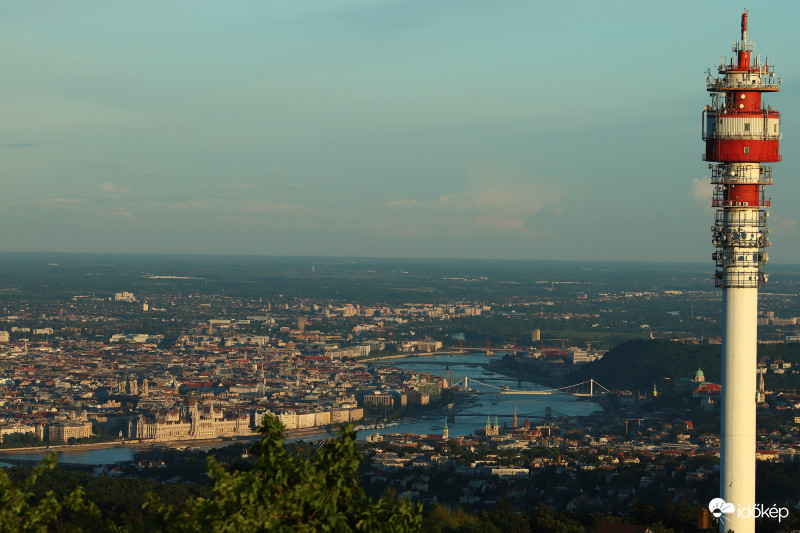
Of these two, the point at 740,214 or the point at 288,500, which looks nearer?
the point at 288,500

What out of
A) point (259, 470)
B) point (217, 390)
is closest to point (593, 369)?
point (217, 390)

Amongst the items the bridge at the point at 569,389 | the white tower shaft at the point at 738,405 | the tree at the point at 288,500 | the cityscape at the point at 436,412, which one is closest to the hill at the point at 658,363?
the cityscape at the point at 436,412

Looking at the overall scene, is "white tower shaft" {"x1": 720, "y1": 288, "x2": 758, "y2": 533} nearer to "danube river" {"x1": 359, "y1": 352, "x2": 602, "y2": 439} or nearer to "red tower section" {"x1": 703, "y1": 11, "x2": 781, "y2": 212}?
"red tower section" {"x1": 703, "y1": 11, "x2": 781, "y2": 212}

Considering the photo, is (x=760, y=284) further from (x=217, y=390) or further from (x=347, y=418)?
(x=217, y=390)

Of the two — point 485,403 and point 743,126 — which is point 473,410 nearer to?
point 485,403

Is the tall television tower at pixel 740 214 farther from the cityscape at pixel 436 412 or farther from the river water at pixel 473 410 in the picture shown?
the river water at pixel 473 410

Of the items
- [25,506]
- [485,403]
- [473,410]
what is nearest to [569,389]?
[485,403]

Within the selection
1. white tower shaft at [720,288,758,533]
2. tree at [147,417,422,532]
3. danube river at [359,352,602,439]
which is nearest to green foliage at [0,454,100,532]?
tree at [147,417,422,532]
